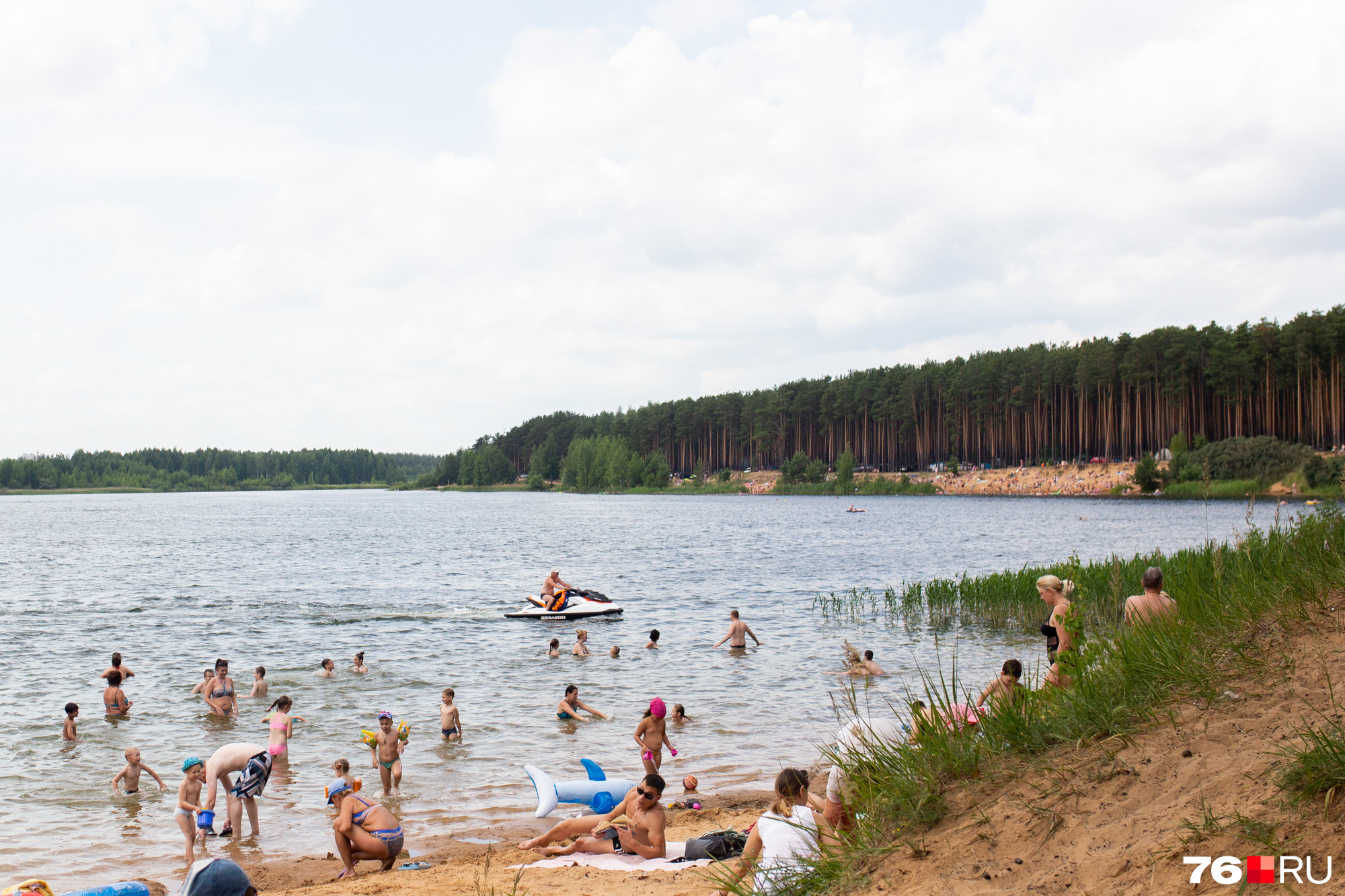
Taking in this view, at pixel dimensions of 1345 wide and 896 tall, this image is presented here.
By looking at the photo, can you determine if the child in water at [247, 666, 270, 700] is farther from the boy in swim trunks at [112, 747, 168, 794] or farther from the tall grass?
the tall grass

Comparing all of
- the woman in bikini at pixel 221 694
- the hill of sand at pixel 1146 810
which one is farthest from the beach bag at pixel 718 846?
the woman in bikini at pixel 221 694

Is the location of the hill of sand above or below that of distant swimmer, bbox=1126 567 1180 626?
below

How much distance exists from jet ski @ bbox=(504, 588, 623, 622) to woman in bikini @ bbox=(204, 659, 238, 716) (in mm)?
13162

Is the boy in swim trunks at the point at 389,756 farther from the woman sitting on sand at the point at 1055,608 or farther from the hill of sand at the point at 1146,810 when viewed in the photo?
the woman sitting on sand at the point at 1055,608

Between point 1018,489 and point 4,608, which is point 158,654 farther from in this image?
point 1018,489

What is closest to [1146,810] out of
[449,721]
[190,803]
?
[190,803]

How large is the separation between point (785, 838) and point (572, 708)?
31.9ft

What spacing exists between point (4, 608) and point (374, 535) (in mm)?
40973

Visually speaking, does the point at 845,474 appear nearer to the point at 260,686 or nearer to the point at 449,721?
the point at 260,686

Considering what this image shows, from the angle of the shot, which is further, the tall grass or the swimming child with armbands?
the swimming child with armbands

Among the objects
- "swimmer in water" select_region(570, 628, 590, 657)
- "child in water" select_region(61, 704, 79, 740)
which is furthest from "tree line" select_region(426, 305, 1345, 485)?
"child in water" select_region(61, 704, 79, 740)

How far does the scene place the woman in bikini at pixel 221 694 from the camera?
15.8m

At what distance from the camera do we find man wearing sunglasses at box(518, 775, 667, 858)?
27.7 feet

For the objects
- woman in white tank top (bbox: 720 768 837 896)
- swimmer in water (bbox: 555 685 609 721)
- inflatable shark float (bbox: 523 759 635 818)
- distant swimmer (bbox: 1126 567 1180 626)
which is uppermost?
distant swimmer (bbox: 1126 567 1180 626)
